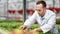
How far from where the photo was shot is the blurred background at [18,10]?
163 cm

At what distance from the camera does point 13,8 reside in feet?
5.82

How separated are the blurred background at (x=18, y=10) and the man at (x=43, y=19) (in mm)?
116

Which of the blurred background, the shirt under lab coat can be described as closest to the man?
the shirt under lab coat

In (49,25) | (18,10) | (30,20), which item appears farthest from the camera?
(18,10)

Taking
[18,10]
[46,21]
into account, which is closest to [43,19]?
[46,21]

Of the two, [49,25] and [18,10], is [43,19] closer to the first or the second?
[49,25]

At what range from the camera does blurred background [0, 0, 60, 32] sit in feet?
5.34

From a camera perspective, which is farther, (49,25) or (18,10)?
(18,10)

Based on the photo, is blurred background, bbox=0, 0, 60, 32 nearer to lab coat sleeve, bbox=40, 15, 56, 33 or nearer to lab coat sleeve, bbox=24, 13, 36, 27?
lab coat sleeve, bbox=24, 13, 36, 27

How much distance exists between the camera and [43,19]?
4.81 feet

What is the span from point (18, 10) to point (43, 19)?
0.39 meters

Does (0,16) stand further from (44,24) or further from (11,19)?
(44,24)

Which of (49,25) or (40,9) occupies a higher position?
(40,9)

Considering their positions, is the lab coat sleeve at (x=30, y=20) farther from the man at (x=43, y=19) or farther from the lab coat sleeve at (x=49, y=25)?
the lab coat sleeve at (x=49, y=25)
